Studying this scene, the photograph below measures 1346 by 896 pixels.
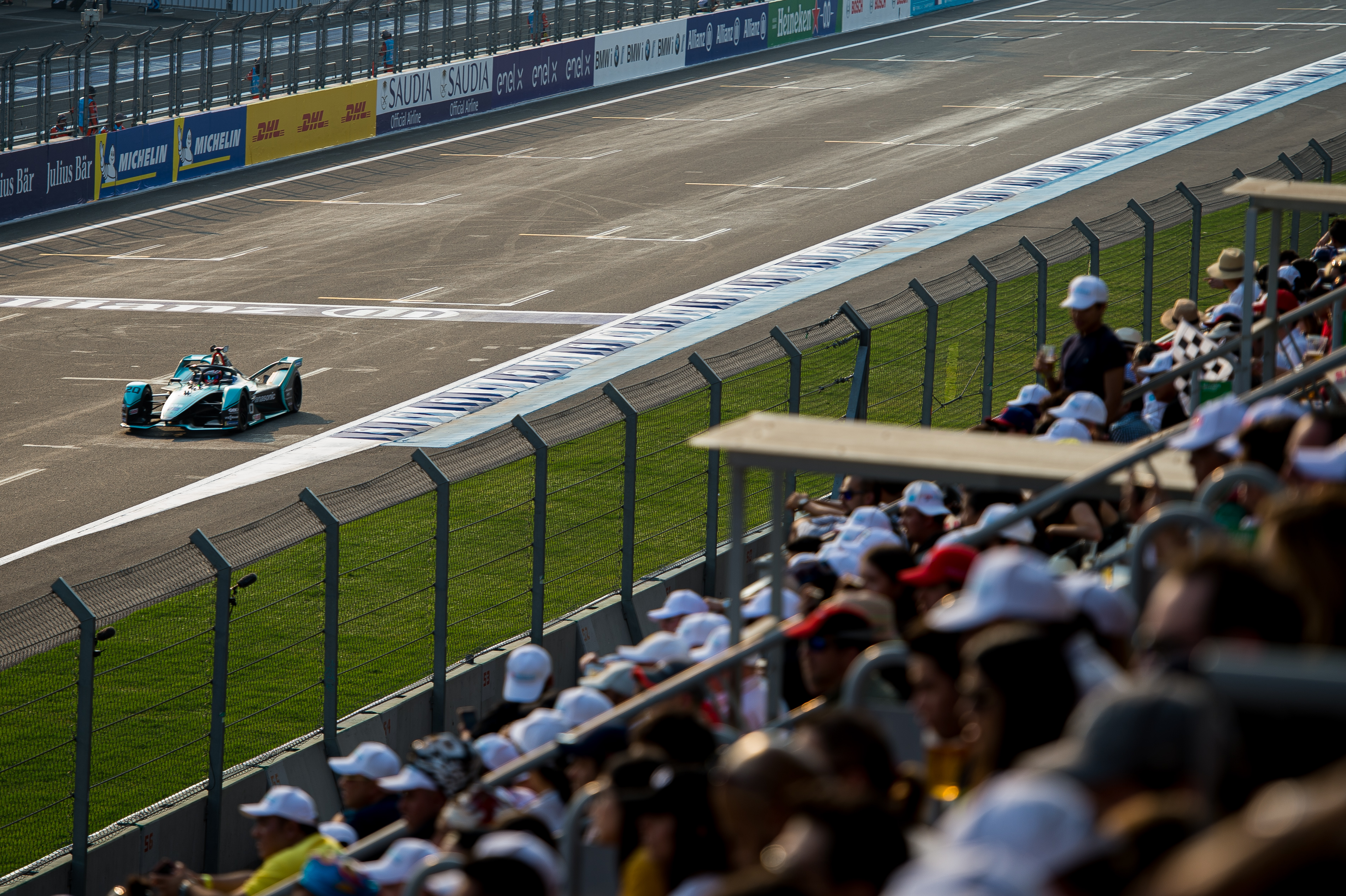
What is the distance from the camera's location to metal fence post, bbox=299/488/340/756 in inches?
393

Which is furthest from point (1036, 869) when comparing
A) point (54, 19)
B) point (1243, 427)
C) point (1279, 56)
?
point (54, 19)

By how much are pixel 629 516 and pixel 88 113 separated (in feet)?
69.0

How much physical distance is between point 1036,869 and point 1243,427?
331 cm

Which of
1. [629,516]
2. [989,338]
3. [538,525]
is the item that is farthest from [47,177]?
[538,525]

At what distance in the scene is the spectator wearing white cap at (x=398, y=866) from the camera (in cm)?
552

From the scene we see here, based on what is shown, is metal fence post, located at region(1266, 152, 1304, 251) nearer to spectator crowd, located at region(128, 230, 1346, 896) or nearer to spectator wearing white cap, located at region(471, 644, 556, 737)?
spectator crowd, located at region(128, 230, 1346, 896)

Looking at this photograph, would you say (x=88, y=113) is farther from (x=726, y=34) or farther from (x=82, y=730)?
(x=82, y=730)

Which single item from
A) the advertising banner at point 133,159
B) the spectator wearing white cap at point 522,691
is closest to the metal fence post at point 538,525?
the spectator wearing white cap at point 522,691

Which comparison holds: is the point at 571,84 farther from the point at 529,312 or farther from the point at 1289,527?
the point at 1289,527

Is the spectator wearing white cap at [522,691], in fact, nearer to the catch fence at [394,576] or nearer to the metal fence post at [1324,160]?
the catch fence at [394,576]

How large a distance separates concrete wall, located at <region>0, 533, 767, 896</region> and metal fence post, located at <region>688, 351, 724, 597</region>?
0.18 metres

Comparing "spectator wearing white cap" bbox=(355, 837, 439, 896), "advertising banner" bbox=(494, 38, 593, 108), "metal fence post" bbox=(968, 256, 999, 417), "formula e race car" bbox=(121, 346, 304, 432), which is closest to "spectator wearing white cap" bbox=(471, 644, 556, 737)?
"spectator wearing white cap" bbox=(355, 837, 439, 896)

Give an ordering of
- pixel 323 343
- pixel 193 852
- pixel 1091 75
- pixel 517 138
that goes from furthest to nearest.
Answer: pixel 1091 75 < pixel 517 138 < pixel 323 343 < pixel 193 852

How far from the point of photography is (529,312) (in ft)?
82.9
